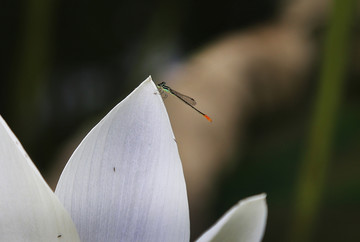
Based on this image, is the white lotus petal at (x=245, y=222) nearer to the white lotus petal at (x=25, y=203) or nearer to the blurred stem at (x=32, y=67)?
the white lotus petal at (x=25, y=203)

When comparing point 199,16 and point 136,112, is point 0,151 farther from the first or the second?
point 199,16

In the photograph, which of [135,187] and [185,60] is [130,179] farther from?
[185,60]

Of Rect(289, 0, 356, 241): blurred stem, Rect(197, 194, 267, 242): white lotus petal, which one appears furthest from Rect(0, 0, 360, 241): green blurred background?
Rect(197, 194, 267, 242): white lotus petal

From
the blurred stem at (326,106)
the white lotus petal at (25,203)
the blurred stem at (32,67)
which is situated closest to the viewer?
the white lotus petal at (25,203)

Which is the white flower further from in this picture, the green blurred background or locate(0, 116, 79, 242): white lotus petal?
the green blurred background

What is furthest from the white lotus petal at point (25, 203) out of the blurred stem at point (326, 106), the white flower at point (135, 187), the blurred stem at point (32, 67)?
the blurred stem at point (32, 67)

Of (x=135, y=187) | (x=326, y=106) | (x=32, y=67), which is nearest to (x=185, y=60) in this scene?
(x=32, y=67)

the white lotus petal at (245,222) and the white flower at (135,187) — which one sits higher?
the white flower at (135,187)

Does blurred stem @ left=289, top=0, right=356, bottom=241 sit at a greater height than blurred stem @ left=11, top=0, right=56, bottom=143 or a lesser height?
lesser
